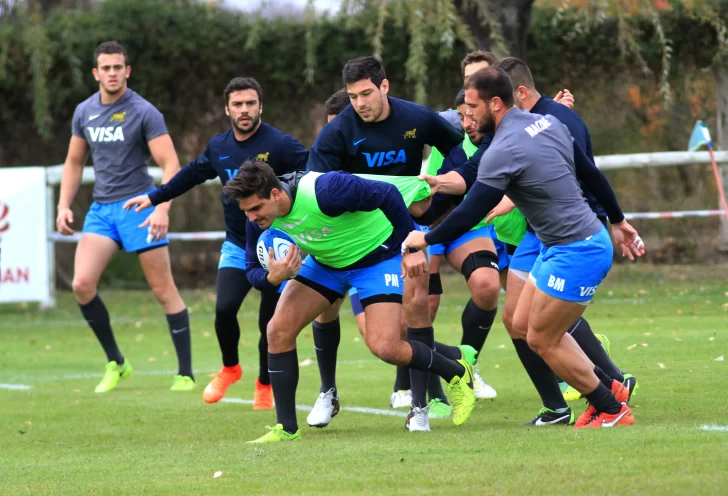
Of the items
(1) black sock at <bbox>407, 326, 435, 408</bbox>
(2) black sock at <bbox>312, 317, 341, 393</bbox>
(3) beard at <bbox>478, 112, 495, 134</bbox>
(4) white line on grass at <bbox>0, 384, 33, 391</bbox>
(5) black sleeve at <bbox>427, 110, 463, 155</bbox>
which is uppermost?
(3) beard at <bbox>478, 112, 495, 134</bbox>

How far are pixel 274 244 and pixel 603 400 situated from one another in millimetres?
1907

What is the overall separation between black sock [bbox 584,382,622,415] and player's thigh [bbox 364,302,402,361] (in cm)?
107

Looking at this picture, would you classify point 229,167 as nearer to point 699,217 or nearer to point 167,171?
point 167,171

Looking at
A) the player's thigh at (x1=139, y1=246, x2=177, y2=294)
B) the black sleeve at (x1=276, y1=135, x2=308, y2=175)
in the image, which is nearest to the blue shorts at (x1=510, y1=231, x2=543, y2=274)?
the black sleeve at (x1=276, y1=135, x2=308, y2=175)

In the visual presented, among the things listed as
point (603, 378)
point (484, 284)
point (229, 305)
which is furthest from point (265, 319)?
point (603, 378)

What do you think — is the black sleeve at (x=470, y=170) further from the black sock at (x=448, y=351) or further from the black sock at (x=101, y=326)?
the black sock at (x=101, y=326)

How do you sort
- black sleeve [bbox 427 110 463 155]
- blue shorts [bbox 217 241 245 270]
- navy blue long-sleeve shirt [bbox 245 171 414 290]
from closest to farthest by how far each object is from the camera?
1. navy blue long-sleeve shirt [bbox 245 171 414 290]
2. black sleeve [bbox 427 110 463 155]
3. blue shorts [bbox 217 241 245 270]

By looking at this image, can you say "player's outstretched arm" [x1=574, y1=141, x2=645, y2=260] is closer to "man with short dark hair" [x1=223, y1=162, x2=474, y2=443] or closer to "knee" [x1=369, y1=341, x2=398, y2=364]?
"man with short dark hair" [x1=223, y1=162, x2=474, y2=443]

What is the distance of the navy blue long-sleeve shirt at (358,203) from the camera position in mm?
6527

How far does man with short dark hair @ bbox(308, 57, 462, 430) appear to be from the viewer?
23.7 ft

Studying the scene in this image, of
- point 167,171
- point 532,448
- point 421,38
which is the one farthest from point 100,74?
point 421,38

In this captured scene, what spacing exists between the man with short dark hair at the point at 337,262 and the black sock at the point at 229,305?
158 cm

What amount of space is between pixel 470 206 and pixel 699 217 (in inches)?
510

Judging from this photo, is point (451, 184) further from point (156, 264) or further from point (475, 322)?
point (156, 264)
